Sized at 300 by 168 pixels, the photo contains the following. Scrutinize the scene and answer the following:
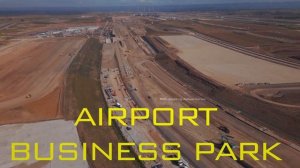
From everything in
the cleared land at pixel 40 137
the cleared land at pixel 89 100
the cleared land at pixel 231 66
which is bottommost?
the cleared land at pixel 40 137

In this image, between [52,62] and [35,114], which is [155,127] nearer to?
[35,114]

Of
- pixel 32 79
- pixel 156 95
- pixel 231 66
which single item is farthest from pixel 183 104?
pixel 32 79

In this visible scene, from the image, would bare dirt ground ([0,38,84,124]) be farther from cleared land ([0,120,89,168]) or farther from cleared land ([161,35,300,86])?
cleared land ([161,35,300,86])

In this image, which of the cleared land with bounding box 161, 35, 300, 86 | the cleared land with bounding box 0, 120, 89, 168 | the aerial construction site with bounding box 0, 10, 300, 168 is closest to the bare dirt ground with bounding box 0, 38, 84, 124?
the aerial construction site with bounding box 0, 10, 300, 168

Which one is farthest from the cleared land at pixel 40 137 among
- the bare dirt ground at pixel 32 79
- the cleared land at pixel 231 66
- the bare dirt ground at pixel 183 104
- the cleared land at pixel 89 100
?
the cleared land at pixel 231 66

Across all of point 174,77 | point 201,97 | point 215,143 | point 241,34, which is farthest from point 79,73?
point 241,34

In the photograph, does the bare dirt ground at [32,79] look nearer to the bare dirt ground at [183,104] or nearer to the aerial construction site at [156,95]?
the aerial construction site at [156,95]
